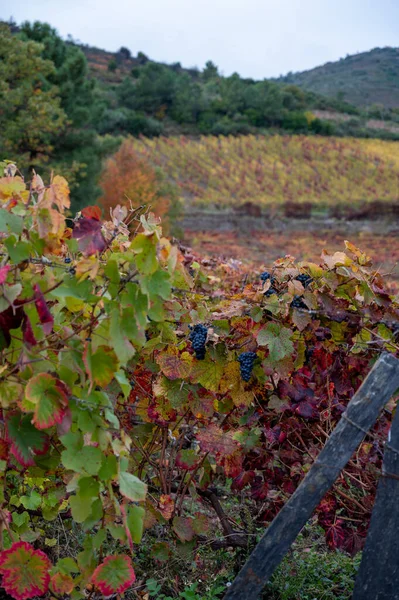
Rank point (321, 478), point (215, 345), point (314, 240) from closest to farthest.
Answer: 1. point (321, 478)
2. point (215, 345)
3. point (314, 240)

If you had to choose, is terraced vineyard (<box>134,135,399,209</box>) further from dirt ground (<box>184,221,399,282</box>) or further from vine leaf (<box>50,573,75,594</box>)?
vine leaf (<box>50,573,75,594</box>)

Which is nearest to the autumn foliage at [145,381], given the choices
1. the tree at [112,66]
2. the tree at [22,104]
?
the tree at [22,104]

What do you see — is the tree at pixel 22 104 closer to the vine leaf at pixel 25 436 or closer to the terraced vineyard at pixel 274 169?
the vine leaf at pixel 25 436

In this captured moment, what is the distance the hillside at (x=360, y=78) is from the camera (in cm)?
8550

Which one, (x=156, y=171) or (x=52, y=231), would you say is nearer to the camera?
(x=52, y=231)

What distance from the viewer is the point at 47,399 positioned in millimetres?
1503

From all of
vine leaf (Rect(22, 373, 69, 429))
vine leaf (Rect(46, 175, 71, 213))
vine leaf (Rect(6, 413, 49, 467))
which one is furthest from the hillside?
vine leaf (Rect(22, 373, 69, 429))

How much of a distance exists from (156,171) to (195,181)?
18.0 m

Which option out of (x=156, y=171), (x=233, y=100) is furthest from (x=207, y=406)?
(x=233, y=100)

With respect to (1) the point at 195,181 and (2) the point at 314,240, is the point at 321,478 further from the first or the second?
(1) the point at 195,181

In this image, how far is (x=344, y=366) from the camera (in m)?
2.45

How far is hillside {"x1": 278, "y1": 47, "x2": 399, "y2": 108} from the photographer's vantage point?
85.5 meters

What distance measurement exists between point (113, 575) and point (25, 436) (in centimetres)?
48

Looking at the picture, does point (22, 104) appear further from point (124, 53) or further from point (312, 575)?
point (124, 53)
